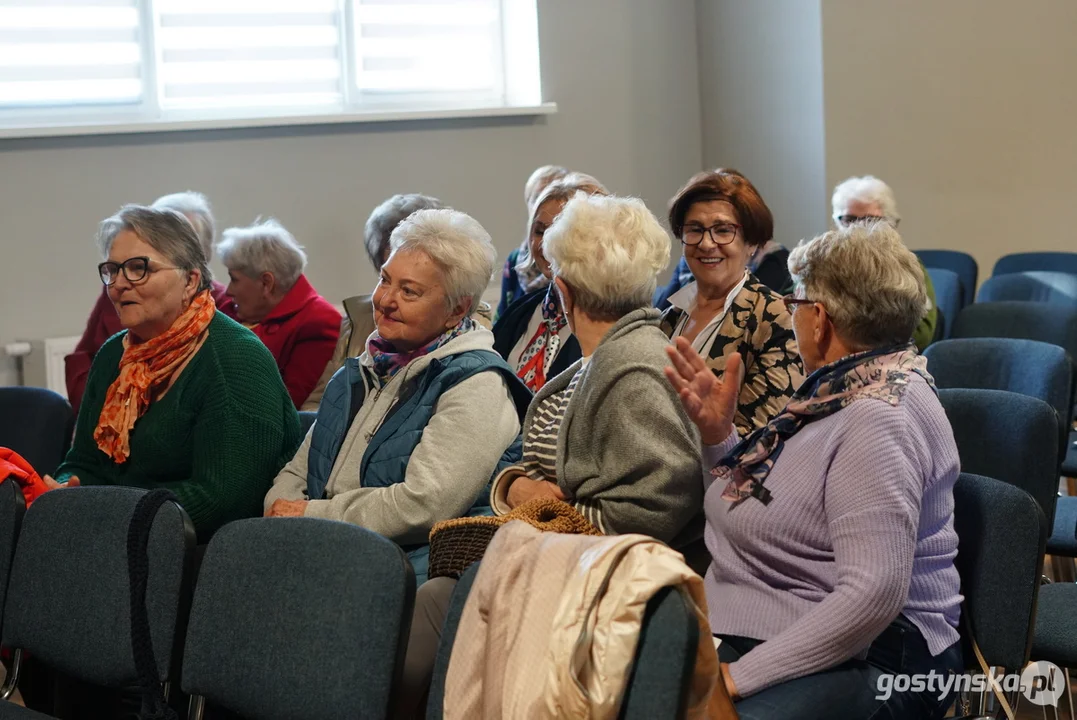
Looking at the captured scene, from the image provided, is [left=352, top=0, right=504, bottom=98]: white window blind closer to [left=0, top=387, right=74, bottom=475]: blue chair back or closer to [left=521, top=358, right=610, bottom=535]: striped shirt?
[left=0, top=387, right=74, bottom=475]: blue chair back

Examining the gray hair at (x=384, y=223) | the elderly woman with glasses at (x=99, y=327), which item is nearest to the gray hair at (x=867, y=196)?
the gray hair at (x=384, y=223)

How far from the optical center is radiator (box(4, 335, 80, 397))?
4.82 m

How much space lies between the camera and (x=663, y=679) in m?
1.50

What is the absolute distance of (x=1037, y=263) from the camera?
5234 millimetres

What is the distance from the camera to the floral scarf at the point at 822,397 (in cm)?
187

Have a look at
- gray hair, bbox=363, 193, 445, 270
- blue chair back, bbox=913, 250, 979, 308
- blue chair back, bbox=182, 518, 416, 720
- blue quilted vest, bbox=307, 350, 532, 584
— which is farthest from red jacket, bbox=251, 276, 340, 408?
blue chair back, bbox=913, 250, 979, 308

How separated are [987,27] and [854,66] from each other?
2.76 feet

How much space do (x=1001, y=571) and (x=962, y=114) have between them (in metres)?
4.38

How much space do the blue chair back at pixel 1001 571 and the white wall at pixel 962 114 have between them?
3722 millimetres

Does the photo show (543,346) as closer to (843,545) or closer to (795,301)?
(795,301)

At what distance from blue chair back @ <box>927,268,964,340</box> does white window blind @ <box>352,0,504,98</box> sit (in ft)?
7.47

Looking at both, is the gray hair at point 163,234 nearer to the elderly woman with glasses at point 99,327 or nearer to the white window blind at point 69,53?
the elderly woman with glasses at point 99,327

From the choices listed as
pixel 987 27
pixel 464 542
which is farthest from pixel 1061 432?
pixel 987 27

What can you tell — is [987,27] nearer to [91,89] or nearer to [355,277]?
[355,277]
